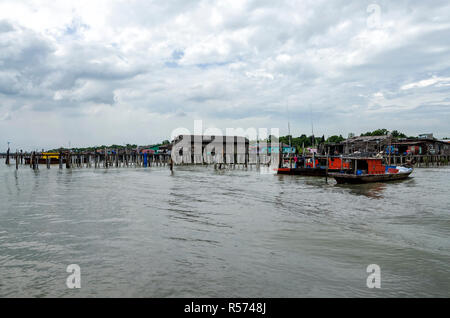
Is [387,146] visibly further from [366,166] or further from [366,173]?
[366,173]

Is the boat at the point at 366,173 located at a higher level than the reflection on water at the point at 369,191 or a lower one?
higher

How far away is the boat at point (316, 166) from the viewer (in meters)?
28.8

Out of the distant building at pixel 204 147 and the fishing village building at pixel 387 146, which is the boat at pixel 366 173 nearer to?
the fishing village building at pixel 387 146

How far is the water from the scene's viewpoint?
4.93 metres

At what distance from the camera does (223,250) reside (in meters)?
6.73

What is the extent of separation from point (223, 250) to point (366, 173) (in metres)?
20.2

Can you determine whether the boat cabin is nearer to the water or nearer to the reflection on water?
the reflection on water

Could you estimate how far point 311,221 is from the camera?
9.73 metres

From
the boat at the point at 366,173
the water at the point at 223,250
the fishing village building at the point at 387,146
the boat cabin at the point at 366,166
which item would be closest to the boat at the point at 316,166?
the boat cabin at the point at 366,166

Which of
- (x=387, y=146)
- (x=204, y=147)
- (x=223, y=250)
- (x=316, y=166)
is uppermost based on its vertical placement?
(x=204, y=147)

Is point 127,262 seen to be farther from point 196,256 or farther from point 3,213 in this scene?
point 3,213

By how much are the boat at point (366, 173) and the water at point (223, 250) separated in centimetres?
964

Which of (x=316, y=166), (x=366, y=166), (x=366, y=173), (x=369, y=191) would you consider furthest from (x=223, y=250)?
(x=316, y=166)

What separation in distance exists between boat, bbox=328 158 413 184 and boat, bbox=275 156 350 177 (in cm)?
212
